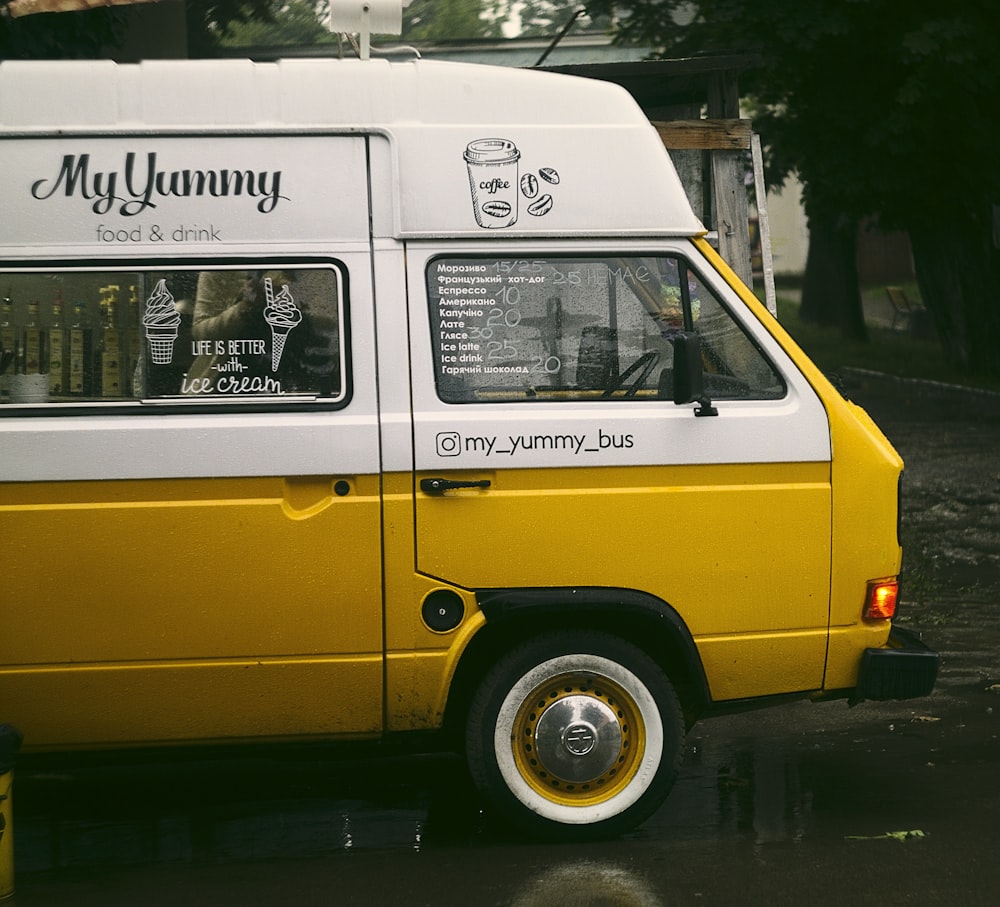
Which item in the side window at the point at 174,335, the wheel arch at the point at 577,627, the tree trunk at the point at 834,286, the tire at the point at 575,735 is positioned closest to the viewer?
the side window at the point at 174,335

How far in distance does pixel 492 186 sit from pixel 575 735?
198 cm

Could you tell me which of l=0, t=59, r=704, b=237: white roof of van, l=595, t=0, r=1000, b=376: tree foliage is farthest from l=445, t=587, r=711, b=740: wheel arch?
l=595, t=0, r=1000, b=376: tree foliage

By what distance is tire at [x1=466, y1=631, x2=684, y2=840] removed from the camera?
5.40 meters

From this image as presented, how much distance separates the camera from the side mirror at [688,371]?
5.17 metres

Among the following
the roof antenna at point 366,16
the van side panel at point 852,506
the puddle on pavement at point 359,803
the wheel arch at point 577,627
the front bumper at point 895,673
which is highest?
the roof antenna at point 366,16

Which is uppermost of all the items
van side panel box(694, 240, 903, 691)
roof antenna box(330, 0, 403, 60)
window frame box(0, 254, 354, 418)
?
roof antenna box(330, 0, 403, 60)

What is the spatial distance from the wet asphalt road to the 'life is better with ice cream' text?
1.99 metres

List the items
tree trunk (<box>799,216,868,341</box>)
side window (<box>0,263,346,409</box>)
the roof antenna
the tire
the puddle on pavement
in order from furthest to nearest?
1. tree trunk (<box>799,216,868,341</box>)
2. the roof antenna
3. the puddle on pavement
4. the tire
5. side window (<box>0,263,346,409</box>)

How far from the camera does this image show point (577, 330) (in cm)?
539

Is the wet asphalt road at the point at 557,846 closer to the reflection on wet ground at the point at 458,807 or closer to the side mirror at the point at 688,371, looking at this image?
the reflection on wet ground at the point at 458,807

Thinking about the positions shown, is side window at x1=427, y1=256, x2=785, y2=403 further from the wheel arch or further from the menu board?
the wheel arch

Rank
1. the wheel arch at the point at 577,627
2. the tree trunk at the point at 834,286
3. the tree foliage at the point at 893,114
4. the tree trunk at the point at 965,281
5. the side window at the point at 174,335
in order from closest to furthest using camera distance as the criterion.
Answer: the side window at the point at 174,335, the wheel arch at the point at 577,627, the tree foliage at the point at 893,114, the tree trunk at the point at 965,281, the tree trunk at the point at 834,286

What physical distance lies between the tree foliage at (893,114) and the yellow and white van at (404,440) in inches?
502

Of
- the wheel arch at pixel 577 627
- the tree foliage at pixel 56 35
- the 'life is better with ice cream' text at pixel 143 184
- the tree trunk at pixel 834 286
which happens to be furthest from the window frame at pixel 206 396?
the tree trunk at pixel 834 286
